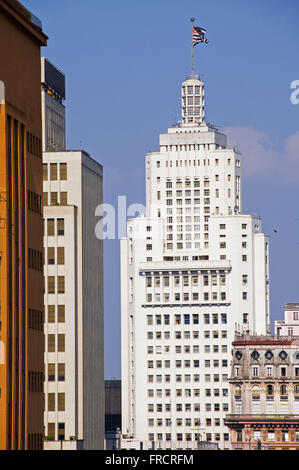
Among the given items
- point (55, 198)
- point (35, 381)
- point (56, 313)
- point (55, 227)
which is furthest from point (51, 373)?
point (35, 381)

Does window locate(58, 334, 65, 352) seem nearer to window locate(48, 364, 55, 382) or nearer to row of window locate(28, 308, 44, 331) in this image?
window locate(48, 364, 55, 382)

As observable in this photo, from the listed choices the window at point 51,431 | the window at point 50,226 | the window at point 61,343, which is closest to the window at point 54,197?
the window at point 50,226

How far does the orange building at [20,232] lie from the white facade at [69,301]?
50.5 metres

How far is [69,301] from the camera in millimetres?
163500

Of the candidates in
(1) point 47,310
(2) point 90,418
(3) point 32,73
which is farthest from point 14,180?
(2) point 90,418

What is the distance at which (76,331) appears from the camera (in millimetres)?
163500

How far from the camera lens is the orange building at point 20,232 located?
93625 millimetres

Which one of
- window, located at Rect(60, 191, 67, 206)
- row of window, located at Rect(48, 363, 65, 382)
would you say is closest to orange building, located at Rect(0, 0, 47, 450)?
row of window, located at Rect(48, 363, 65, 382)

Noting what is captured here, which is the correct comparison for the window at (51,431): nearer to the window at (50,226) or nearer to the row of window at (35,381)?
the window at (50,226)

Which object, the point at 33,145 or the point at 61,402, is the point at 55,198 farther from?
the point at 33,145

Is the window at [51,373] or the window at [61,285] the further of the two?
the window at [61,285]
